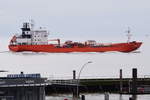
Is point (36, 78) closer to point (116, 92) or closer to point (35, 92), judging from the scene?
point (35, 92)

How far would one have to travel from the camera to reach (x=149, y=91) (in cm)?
8012

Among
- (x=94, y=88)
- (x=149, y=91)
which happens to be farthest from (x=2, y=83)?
(x=94, y=88)

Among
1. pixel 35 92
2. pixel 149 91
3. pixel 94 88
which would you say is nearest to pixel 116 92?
pixel 94 88

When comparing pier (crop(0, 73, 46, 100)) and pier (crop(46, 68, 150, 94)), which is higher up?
pier (crop(0, 73, 46, 100))

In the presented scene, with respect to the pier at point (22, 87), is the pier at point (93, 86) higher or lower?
lower

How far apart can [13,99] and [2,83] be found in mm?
1825

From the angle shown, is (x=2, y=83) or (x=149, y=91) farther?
(x=149, y=91)

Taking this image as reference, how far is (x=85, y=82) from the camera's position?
112m

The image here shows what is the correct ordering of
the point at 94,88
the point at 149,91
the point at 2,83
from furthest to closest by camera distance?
the point at 94,88 < the point at 149,91 < the point at 2,83

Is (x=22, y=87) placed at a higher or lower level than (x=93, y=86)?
higher

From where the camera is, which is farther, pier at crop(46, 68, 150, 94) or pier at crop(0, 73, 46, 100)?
pier at crop(46, 68, 150, 94)

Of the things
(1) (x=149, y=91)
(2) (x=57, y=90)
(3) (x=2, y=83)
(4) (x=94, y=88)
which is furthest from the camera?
(4) (x=94, y=88)

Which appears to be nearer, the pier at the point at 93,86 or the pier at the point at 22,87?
the pier at the point at 22,87

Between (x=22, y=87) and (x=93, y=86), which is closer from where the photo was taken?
(x=22, y=87)
